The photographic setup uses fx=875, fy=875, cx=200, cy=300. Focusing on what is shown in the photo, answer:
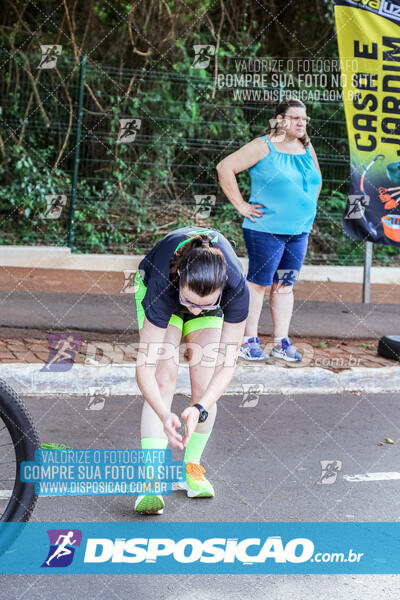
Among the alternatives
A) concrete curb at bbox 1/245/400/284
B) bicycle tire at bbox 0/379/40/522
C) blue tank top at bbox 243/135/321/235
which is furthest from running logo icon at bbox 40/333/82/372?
concrete curb at bbox 1/245/400/284

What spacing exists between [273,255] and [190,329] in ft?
8.45

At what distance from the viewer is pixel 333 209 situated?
41.9 ft

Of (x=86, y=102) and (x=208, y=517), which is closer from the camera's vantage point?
(x=208, y=517)

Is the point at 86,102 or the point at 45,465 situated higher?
the point at 86,102

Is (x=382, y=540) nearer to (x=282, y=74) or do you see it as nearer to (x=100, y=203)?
(x=100, y=203)

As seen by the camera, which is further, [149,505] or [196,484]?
Result: [196,484]

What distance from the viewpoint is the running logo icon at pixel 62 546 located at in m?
3.59

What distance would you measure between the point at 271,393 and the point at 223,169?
1.67 meters

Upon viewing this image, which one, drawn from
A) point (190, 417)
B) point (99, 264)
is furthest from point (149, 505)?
point (99, 264)

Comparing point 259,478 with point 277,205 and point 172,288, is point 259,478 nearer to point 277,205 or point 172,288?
point 172,288

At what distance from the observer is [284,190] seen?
6523 mm

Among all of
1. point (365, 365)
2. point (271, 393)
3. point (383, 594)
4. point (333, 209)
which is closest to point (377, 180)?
point (365, 365)

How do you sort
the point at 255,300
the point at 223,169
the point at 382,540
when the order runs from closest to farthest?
the point at 382,540 → the point at 223,169 → the point at 255,300

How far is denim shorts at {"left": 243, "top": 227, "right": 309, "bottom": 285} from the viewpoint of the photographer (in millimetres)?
6637
